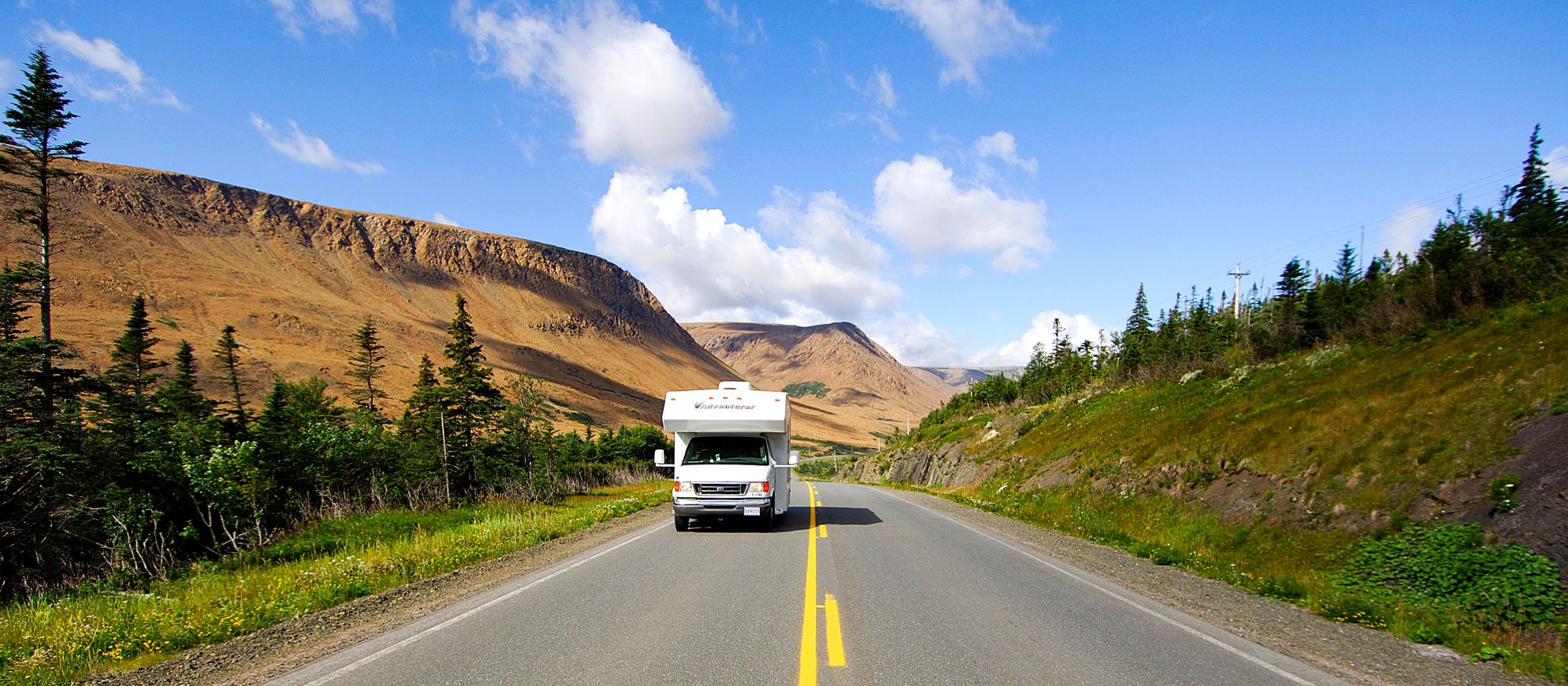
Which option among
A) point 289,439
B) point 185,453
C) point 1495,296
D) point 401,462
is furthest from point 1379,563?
point 401,462

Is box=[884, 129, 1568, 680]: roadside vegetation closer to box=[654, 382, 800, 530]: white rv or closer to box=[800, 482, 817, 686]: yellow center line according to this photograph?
box=[800, 482, 817, 686]: yellow center line

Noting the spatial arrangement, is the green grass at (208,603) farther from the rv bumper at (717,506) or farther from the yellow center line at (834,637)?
the yellow center line at (834,637)

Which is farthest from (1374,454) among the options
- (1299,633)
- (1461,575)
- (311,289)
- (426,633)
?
(311,289)

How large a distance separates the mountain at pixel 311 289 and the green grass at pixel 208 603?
72.1 m

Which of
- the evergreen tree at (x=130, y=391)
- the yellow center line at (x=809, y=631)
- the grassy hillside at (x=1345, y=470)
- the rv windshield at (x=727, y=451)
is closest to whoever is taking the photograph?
the yellow center line at (x=809, y=631)

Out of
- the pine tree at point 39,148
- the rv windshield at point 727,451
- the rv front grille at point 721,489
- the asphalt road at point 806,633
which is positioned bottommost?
the asphalt road at point 806,633

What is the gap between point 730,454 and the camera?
15555 mm

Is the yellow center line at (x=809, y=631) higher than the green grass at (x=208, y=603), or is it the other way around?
the yellow center line at (x=809, y=631)

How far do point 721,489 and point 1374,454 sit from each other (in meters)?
11.3

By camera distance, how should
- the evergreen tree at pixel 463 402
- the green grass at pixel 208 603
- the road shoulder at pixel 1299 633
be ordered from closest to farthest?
1. the road shoulder at pixel 1299 633
2. the green grass at pixel 208 603
3. the evergreen tree at pixel 463 402

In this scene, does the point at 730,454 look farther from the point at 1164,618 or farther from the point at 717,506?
the point at 1164,618

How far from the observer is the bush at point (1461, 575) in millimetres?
7098

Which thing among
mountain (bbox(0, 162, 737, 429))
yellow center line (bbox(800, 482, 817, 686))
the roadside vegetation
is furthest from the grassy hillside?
mountain (bbox(0, 162, 737, 429))

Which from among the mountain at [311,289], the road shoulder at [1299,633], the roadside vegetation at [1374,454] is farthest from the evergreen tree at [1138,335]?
the mountain at [311,289]
